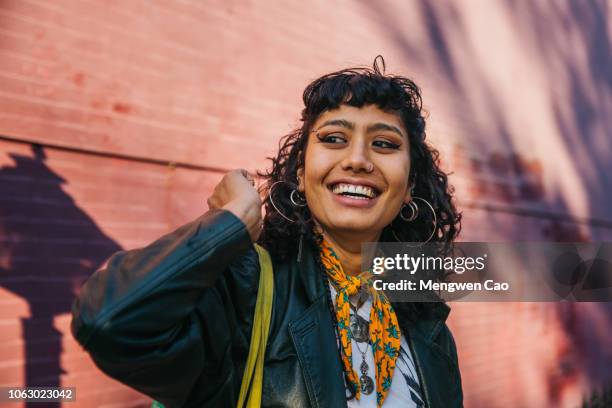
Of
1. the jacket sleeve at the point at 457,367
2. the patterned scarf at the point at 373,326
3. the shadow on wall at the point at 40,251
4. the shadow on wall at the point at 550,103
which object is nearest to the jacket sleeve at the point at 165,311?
the patterned scarf at the point at 373,326

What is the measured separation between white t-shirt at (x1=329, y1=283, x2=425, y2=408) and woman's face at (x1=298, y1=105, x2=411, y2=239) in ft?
0.85

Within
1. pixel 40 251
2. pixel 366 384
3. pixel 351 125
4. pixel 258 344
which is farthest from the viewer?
pixel 40 251

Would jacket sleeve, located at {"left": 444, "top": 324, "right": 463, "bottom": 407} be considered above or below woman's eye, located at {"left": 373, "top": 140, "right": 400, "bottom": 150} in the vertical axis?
below

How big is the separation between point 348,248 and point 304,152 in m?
0.40

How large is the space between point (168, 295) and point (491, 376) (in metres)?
4.54

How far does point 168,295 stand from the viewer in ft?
3.93

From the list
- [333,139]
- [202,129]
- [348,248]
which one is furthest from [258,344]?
[202,129]

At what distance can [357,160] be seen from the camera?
1.79 meters

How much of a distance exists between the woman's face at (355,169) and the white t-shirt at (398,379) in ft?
0.85

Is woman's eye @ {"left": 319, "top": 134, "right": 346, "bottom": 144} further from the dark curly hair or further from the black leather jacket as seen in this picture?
the black leather jacket

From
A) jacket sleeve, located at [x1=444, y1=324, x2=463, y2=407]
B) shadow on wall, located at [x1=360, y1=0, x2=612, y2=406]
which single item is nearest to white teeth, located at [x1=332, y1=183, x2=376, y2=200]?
jacket sleeve, located at [x1=444, y1=324, x2=463, y2=407]

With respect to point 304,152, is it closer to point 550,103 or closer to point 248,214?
point 248,214

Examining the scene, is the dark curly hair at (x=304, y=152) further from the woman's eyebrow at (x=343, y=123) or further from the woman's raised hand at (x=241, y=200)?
the woman's raised hand at (x=241, y=200)

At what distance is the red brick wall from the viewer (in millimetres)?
2473
